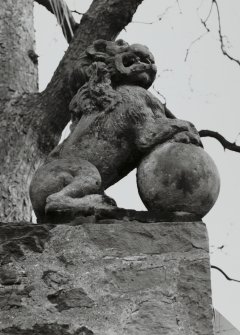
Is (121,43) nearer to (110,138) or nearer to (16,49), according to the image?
(110,138)

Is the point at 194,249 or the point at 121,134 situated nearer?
the point at 194,249

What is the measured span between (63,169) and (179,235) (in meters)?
0.60

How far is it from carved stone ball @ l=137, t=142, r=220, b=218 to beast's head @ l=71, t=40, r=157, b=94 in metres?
0.57

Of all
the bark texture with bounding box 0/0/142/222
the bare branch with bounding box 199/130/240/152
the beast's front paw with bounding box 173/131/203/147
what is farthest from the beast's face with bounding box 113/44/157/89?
the bare branch with bounding box 199/130/240/152

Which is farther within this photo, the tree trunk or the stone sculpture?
the tree trunk

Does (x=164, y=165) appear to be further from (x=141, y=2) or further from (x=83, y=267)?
(x=141, y=2)

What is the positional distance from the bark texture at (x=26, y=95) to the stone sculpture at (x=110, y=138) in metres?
1.28

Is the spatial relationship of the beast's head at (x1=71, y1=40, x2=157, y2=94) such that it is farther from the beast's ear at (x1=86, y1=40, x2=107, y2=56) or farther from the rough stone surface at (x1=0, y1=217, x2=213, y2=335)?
the rough stone surface at (x1=0, y1=217, x2=213, y2=335)

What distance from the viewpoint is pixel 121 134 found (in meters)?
3.56

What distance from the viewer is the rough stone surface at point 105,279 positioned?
286 cm

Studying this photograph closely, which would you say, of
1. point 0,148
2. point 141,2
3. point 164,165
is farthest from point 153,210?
point 141,2

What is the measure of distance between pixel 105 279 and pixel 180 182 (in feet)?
1.71

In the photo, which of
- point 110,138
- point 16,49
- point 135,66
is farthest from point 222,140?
point 110,138

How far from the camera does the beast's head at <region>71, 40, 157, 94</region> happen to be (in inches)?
150
